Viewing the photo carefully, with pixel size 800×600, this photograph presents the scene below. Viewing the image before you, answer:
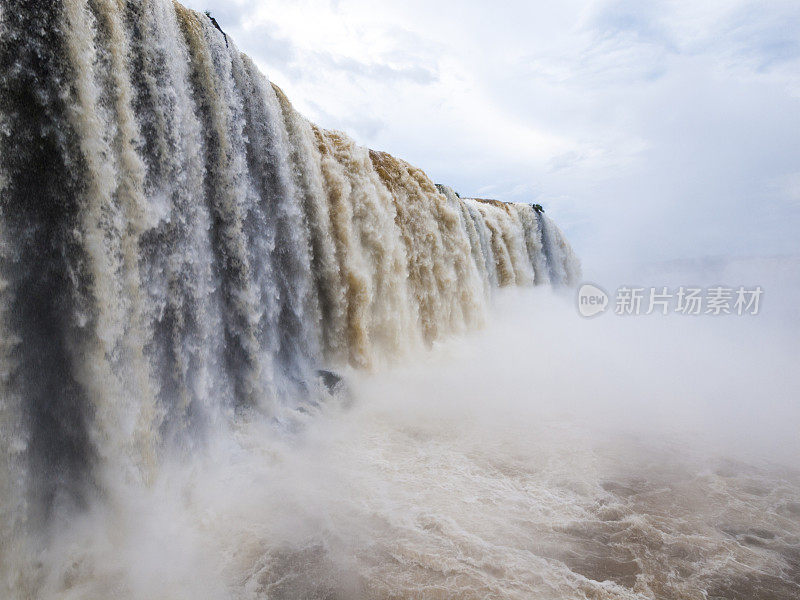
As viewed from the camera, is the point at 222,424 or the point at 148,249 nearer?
the point at 148,249

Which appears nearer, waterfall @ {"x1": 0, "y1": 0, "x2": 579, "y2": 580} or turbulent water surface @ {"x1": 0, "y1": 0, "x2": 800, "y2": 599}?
turbulent water surface @ {"x1": 0, "y1": 0, "x2": 800, "y2": 599}

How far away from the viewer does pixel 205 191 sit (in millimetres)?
4891

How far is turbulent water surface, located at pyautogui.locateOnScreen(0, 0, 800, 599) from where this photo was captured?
3.04m

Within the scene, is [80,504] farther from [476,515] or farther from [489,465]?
[489,465]

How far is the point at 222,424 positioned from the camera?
188 inches

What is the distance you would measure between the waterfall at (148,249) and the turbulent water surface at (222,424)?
0.02 m

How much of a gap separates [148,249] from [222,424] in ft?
6.44

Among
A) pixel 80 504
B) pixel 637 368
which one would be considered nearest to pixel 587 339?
pixel 637 368

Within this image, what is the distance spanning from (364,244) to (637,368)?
241 inches

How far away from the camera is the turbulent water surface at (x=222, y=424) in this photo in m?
3.04

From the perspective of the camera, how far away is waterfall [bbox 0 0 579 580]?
10.6ft

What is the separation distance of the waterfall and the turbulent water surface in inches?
→ 0.8

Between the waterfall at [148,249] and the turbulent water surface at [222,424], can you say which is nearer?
the turbulent water surface at [222,424]

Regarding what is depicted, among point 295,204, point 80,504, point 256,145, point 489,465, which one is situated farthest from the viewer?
point 295,204
